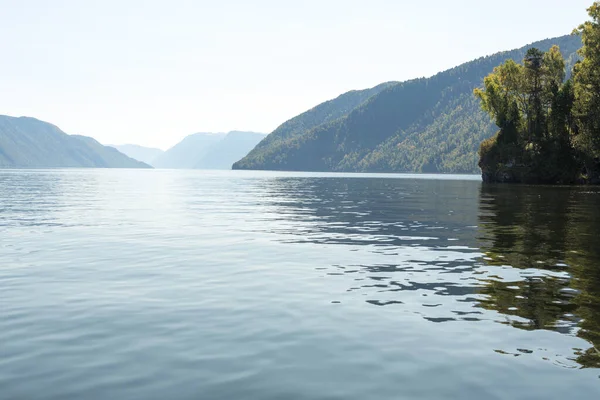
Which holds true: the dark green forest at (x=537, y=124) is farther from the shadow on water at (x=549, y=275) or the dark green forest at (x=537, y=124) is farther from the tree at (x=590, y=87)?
the shadow on water at (x=549, y=275)

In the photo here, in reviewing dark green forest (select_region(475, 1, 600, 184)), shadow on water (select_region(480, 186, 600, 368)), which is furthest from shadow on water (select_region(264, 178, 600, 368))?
dark green forest (select_region(475, 1, 600, 184))

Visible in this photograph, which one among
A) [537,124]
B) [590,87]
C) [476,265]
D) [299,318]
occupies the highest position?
[590,87]

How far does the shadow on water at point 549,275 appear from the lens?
12586 millimetres

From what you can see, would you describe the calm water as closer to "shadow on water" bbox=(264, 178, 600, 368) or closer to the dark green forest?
"shadow on water" bbox=(264, 178, 600, 368)

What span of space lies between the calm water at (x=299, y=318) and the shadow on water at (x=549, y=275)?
0.09 metres

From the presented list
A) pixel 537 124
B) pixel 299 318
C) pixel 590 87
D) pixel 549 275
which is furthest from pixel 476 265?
pixel 537 124

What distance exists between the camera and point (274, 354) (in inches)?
412

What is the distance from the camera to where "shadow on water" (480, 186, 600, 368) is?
12.6 metres

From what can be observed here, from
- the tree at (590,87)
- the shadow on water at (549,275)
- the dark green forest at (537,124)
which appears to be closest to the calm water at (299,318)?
the shadow on water at (549,275)

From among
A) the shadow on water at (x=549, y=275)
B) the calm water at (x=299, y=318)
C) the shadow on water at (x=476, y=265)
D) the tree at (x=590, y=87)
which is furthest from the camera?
the tree at (x=590, y=87)

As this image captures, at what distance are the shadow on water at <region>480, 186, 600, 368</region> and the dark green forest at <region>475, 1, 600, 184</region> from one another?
75.7 m

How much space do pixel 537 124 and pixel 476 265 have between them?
117m

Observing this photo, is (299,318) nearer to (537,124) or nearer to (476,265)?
(476,265)

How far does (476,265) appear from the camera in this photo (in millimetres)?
20734
